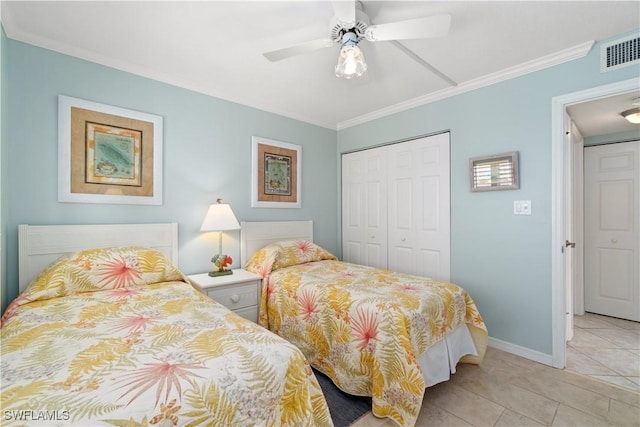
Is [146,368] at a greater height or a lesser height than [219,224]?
lesser

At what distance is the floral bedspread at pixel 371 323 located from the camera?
163 cm

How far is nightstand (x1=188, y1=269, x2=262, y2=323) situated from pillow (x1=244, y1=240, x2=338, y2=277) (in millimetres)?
143

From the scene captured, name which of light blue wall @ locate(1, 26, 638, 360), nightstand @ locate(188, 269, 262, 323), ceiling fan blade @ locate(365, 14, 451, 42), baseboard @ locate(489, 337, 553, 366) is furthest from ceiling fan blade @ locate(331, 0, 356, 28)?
baseboard @ locate(489, 337, 553, 366)

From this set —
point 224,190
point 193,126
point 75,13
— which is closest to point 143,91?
point 193,126

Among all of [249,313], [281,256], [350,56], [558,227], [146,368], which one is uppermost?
[350,56]

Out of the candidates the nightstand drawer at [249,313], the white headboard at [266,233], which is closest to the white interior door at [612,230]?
the white headboard at [266,233]

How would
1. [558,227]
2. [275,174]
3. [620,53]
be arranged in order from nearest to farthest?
[620,53] < [558,227] < [275,174]

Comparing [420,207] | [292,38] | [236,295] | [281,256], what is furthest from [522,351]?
[292,38]

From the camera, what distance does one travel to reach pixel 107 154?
228 cm

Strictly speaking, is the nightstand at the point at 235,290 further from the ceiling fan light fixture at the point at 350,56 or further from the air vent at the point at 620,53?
the air vent at the point at 620,53

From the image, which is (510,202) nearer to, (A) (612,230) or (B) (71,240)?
(A) (612,230)

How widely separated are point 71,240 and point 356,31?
7.97ft

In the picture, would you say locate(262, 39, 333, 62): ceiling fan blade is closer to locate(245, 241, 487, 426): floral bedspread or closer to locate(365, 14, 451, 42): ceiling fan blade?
locate(365, 14, 451, 42): ceiling fan blade

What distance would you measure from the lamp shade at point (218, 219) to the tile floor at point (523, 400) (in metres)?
1.81
